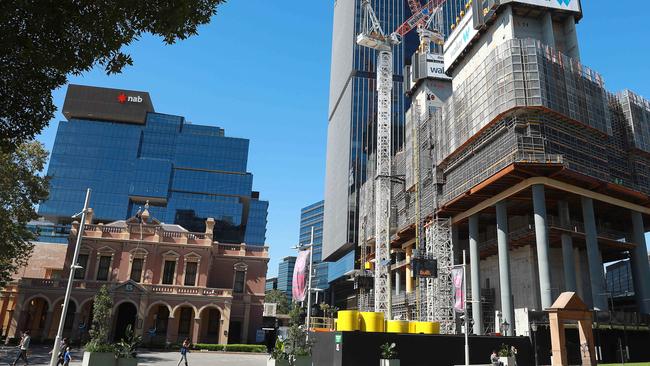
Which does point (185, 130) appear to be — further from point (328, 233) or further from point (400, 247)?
point (400, 247)

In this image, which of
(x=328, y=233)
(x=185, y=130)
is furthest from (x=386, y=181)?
(x=185, y=130)

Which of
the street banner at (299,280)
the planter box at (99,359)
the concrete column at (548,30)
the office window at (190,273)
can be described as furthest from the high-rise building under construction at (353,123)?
the planter box at (99,359)

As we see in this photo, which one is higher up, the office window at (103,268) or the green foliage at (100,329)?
the office window at (103,268)

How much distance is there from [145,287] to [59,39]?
47522 mm

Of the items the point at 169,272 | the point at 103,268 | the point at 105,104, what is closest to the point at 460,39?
the point at 169,272

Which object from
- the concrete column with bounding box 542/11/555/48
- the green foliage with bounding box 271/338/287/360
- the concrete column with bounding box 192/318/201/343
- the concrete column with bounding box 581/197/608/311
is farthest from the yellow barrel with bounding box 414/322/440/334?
the concrete column with bounding box 542/11/555/48

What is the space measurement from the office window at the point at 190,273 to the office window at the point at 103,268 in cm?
897

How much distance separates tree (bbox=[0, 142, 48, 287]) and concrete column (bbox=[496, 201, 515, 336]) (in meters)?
44.5

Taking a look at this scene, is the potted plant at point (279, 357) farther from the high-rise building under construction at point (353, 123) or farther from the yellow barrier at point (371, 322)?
the high-rise building under construction at point (353, 123)

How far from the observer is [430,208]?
6206 cm

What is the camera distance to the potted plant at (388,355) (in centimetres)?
2760

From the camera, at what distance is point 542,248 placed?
44.3 metres

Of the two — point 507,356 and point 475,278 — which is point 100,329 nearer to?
point 507,356

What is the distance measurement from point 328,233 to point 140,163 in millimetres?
56731
